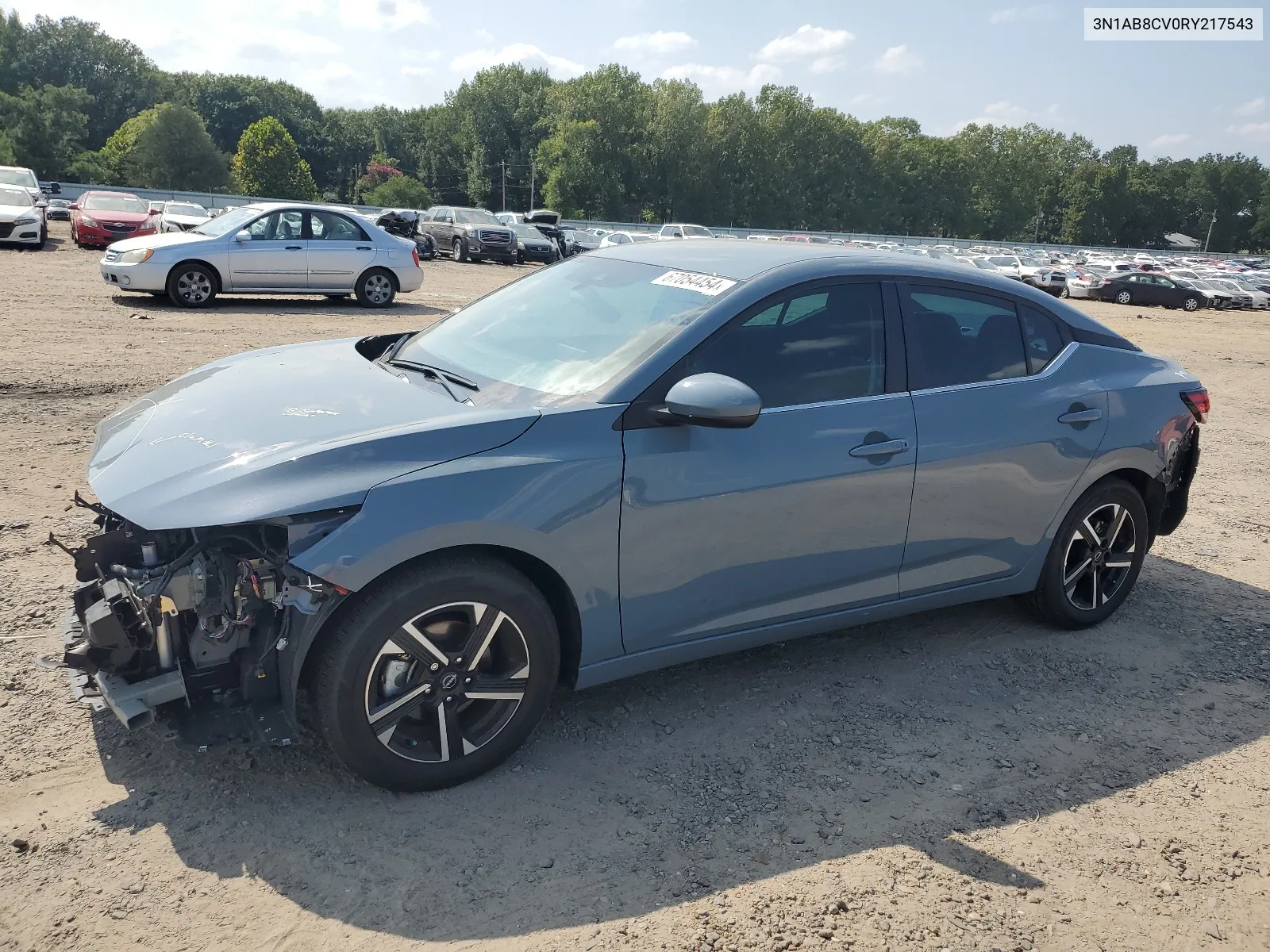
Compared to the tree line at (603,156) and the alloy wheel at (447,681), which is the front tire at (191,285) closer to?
the alloy wheel at (447,681)

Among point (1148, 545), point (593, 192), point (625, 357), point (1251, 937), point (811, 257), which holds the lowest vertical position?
point (1251, 937)

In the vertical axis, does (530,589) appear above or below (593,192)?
below

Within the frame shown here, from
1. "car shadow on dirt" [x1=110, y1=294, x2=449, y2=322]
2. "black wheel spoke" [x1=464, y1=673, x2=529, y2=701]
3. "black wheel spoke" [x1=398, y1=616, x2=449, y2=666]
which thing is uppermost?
"car shadow on dirt" [x1=110, y1=294, x2=449, y2=322]

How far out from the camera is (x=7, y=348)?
958cm

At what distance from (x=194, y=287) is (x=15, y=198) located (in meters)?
12.7

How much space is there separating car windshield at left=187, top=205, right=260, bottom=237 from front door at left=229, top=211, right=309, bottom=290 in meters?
0.14

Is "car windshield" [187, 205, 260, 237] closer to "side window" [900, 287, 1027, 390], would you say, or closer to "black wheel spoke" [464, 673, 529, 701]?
"side window" [900, 287, 1027, 390]

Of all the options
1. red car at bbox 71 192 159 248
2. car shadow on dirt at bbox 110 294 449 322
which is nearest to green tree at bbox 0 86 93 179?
red car at bbox 71 192 159 248

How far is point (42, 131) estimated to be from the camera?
252 ft

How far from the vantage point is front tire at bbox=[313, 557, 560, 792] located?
2.88 metres

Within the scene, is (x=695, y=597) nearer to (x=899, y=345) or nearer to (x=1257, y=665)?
(x=899, y=345)

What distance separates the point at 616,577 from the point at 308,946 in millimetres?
1409

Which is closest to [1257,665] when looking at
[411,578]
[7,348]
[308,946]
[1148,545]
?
[1148,545]

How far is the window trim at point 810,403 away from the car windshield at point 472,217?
2915 centimetres
